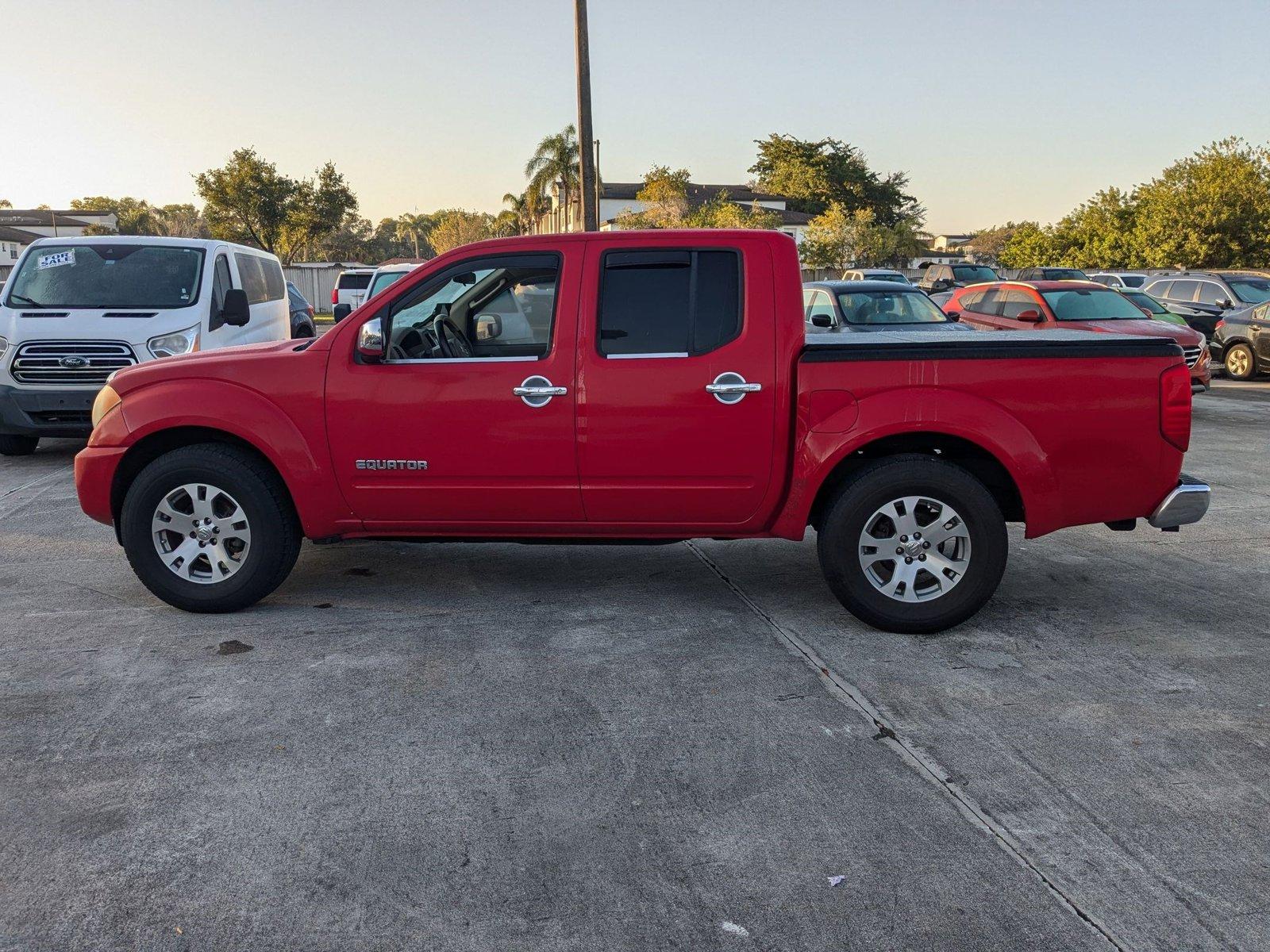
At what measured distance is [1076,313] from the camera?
44.5ft

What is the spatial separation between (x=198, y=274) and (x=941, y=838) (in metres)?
9.46

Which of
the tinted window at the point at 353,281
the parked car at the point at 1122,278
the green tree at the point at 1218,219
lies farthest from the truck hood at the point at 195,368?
the green tree at the point at 1218,219

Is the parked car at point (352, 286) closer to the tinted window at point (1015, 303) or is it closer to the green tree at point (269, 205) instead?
the tinted window at point (1015, 303)

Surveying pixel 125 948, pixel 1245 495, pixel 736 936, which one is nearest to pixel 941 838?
pixel 736 936

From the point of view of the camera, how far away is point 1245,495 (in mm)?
8328

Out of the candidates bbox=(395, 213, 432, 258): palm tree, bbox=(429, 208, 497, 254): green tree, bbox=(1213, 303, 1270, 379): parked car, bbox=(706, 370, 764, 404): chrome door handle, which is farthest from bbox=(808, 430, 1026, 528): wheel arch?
bbox=(395, 213, 432, 258): palm tree

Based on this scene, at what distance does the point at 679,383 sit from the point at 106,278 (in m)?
7.57

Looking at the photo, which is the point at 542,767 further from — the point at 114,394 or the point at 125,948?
the point at 114,394

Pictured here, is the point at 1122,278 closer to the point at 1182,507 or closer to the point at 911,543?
the point at 1182,507

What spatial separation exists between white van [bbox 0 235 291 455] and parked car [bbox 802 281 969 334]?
21.7 feet

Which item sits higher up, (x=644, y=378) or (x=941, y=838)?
(x=644, y=378)

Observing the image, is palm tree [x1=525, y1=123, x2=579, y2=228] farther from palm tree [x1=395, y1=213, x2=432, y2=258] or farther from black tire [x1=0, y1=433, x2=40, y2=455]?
palm tree [x1=395, y1=213, x2=432, y2=258]

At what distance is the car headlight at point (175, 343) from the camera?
31.8 feet

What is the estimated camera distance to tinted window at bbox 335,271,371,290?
77.6 ft
